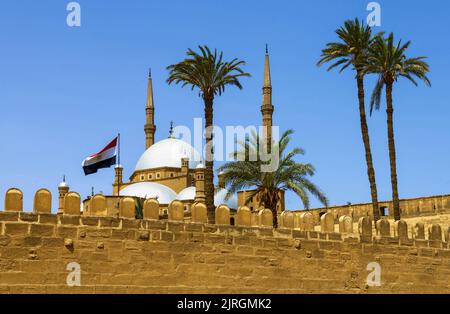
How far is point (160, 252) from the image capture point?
507 inches

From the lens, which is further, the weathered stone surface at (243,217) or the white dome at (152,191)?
the white dome at (152,191)

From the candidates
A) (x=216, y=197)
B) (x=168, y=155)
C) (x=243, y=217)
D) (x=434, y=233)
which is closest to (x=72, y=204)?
(x=243, y=217)

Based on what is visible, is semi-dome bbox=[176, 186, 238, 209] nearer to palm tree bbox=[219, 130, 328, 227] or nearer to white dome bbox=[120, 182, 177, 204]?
white dome bbox=[120, 182, 177, 204]

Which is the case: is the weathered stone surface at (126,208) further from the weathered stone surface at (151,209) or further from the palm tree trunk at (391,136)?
the palm tree trunk at (391,136)

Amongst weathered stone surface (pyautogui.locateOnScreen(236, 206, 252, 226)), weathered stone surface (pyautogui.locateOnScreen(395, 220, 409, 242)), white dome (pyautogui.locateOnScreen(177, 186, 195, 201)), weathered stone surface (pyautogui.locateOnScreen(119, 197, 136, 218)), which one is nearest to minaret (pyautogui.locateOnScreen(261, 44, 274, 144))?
white dome (pyautogui.locateOnScreen(177, 186, 195, 201))

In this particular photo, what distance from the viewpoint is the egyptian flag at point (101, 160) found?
35.7 metres

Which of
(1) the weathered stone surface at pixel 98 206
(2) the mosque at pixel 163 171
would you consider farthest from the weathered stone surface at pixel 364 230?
(2) the mosque at pixel 163 171

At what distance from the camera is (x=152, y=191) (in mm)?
57812

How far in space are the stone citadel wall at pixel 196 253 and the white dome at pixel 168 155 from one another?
4947cm

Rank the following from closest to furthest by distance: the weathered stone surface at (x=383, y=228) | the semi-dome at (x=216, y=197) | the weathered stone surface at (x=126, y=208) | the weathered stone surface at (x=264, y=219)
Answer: the weathered stone surface at (x=126, y=208) < the weathered stone surface at (x=264, y=219) < the weathered stone surface at (x=383, y=228) < the semi-dome at (x=216, y=197)

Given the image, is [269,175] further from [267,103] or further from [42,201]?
[267,103]
